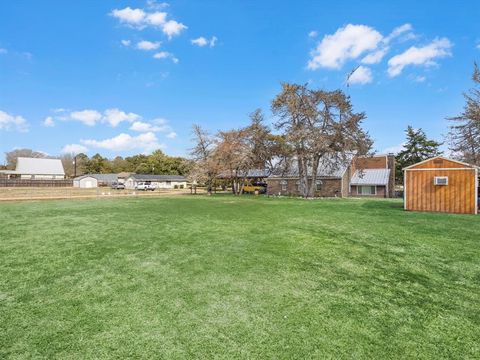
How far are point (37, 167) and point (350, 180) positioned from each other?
62208 mm

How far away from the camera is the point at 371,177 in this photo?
36.5 meters

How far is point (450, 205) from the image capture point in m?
13.8

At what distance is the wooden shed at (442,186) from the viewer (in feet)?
43.8

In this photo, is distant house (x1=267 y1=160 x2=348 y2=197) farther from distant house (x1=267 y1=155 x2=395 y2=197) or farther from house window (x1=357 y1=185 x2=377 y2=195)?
house window (x1=357 y1=185 x2=377 y2=195)

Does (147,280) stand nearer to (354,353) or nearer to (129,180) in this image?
(354,353)

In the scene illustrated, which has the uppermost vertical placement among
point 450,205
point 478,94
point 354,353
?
point 478,94

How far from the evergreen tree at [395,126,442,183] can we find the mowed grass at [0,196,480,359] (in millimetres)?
43011

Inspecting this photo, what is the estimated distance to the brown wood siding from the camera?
13406 millimetres

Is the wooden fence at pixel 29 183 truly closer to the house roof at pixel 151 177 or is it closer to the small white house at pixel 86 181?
the small white house at pixel 86 181

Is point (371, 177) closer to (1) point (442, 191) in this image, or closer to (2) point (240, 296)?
(1) point (442, 191)

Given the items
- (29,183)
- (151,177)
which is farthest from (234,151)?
(29,183)

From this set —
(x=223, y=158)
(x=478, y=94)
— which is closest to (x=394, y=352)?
(x=478, y=94)

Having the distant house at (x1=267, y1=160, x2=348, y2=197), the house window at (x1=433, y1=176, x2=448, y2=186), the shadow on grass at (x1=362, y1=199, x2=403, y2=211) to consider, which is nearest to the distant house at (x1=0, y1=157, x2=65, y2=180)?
the distant house at (x1=267, y1=160, x2=348, y2=197)

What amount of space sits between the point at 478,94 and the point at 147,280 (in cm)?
2370
